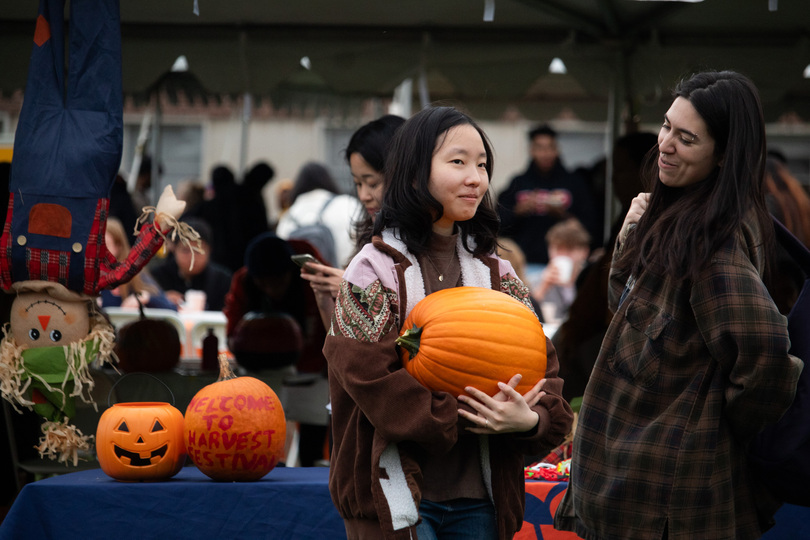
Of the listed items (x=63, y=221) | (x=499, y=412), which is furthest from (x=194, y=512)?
(x=499, y=412)

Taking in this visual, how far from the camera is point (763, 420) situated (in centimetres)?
221

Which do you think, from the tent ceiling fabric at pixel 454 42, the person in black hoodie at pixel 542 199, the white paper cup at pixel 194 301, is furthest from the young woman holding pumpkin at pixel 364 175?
the person in black hoodie at pixel 542 199

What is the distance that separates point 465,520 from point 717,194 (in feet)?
3.26

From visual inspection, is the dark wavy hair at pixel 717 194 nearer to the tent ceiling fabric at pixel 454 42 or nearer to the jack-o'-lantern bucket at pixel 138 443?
the jack-o'-lantern bucket at pixel 138 443

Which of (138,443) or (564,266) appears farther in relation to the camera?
(564,266)

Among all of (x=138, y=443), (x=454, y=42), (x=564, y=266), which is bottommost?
(x=138, y=443)

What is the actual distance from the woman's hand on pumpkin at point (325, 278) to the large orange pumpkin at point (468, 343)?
3.93 ft

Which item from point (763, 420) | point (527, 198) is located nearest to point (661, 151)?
point (763, 420)

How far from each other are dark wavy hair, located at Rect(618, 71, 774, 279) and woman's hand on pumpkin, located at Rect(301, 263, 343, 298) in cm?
127

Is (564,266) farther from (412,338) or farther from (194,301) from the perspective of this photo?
(412,338)

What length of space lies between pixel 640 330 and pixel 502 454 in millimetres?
467

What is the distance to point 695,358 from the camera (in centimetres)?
225

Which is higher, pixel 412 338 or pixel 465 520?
pixel 412 338

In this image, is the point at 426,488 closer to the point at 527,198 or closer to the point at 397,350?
the point at 397,350
